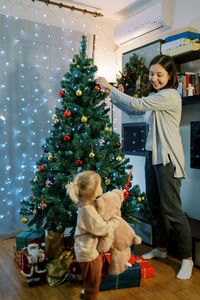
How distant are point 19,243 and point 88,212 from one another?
1.15 m

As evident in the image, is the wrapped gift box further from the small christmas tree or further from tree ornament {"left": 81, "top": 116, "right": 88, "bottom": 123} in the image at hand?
the small christmas tree

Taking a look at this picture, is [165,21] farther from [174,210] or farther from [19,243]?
[19,243]

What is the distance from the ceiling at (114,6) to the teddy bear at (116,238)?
98.8 inches

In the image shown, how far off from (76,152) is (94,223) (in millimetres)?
753

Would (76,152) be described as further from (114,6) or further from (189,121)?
(114,6)

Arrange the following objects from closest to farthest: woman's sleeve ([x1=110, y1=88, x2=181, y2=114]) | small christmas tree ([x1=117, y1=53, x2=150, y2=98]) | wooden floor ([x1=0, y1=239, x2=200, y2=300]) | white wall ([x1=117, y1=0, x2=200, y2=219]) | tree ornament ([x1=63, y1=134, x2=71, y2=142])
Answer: wooden floor ([x1=0, y1=239, x2=200, y2=300])
woman's sleeve ([x1=110, y1=88, x2=181, y2=114])
tree ornament ([x1=63, y1=134, x2=71, y2=142])
white wall ([x1=117, y1=0, x2=200, y2=219])
small christmas tree ([x1=117, y1=53, x2=150, y2=98])

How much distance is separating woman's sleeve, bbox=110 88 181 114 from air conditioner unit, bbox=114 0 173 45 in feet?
4.45

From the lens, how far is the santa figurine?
192cm

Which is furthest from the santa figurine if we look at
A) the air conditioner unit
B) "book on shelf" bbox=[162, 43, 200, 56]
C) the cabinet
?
the air conditioner unit

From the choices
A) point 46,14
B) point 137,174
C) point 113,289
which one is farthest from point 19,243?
point 46,14

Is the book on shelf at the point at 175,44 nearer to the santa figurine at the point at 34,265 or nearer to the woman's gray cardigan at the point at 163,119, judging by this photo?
the woman's gray cardigan at the point at 163,119


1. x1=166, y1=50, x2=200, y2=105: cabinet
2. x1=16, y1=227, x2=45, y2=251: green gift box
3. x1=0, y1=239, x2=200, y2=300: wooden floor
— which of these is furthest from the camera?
x1=166, y1=50, x2=200, y2=105: cabinet

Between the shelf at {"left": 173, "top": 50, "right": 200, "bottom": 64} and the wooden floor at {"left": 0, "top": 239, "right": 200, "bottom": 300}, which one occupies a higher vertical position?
the shelf at {"left": 173, "top": 50, "right": 200, "bottom": 64}

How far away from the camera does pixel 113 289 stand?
1936mm
